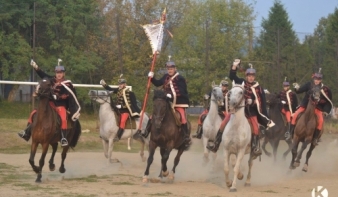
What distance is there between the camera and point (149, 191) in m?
15.3

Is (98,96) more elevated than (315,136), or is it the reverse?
(98,96)

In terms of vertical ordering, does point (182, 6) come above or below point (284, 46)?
above

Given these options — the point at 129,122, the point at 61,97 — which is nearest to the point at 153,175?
the point at 61,97

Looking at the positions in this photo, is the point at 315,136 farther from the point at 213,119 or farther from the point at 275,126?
the point at 275,126

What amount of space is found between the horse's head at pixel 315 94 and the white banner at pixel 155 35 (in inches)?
170

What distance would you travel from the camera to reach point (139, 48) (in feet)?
194

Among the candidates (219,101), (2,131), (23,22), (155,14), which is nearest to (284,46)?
(155,14)

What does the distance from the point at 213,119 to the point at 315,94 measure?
10.2 ft

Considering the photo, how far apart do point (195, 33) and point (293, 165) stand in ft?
117

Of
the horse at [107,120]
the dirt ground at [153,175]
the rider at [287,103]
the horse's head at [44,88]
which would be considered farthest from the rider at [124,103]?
the horse's head at [44,88]

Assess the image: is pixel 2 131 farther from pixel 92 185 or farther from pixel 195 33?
pixel 195 33

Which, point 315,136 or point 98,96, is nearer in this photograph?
point 315,136

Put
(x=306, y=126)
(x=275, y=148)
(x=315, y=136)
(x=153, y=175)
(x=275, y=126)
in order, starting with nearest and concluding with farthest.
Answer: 1. (x=153, y=175)
2. (x=306, y=126)
3. (x=315, y=136)
4. (x=275, y=148)
5. (x=275, y=126)

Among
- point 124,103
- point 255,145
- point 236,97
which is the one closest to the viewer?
point 236,97
